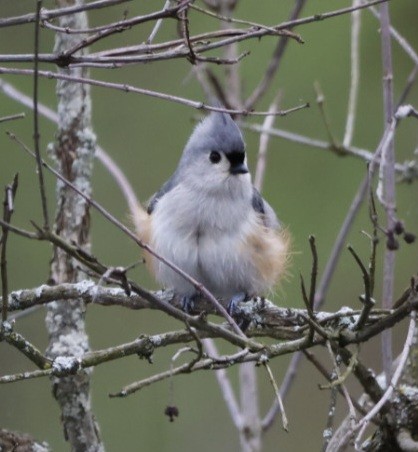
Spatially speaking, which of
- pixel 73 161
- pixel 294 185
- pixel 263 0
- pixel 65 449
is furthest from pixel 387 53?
pixel 65 449

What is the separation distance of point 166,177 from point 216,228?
2.51 meters

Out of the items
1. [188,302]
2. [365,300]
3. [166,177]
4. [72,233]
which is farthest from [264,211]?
[166,177]

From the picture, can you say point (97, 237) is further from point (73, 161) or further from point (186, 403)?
point (73, 161)

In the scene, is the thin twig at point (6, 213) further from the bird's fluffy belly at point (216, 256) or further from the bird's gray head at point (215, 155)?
the bird's gray head at point (215, 155)

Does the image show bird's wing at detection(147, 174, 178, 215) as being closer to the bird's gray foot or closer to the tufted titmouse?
the tufted titmouse

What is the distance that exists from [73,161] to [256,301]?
0.73 m

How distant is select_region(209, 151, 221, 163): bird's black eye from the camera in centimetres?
332

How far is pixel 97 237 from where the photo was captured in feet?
18.9

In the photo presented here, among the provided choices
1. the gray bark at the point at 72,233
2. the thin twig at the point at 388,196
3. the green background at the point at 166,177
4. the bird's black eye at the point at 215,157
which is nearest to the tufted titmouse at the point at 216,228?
the bird's black eye at the point at 215,157

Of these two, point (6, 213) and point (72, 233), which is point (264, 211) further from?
point (6, 213)

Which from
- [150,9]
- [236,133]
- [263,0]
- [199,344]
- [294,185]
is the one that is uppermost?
[150,9]

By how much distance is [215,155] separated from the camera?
3334mm

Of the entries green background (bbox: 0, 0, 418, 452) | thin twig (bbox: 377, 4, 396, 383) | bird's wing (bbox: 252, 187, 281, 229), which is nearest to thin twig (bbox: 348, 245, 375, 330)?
thin twig (bbox: 377, 4, 396, 383)

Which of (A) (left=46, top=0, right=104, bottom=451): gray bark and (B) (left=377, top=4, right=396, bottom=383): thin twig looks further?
(A) (left=46, top=0, right=104, bottom=451): gray bark
